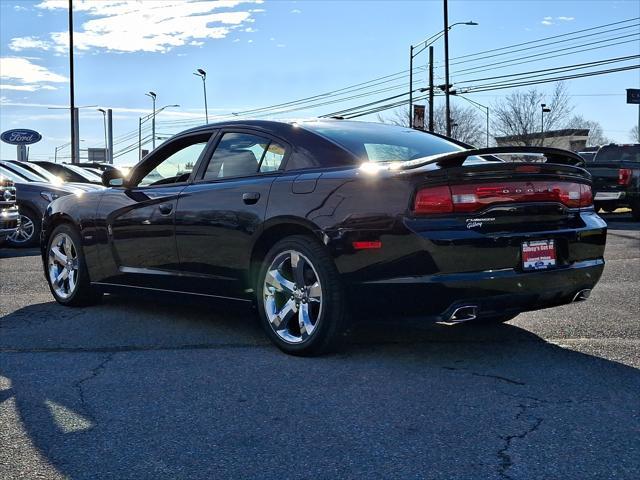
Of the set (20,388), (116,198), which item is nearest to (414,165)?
(20,388)

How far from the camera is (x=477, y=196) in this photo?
4000 mm

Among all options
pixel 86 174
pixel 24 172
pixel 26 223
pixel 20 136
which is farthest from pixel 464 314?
pixel 20 136

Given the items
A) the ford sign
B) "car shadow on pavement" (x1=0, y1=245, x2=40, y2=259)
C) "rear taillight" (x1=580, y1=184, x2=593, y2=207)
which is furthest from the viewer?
the ford sign

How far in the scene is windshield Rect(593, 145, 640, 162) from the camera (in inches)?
707

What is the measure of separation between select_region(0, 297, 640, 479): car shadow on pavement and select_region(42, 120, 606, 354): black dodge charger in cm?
32

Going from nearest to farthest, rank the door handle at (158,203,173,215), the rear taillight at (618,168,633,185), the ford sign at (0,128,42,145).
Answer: the door handle at (158,203,173,215)
the rear taillight at (618,168,633,185)
the ford sign at (0,128,42,145)

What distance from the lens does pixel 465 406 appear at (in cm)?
349

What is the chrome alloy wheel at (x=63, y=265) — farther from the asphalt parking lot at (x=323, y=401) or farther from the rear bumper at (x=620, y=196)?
the rear bumper at (x=620, y=196)

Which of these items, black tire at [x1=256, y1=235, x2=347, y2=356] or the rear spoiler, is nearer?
the rear spoiler

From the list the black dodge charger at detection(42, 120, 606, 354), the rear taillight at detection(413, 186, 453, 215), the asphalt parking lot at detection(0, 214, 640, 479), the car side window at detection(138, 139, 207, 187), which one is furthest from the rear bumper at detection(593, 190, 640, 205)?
the rear taillight at detection(413, 186, 453, 215)

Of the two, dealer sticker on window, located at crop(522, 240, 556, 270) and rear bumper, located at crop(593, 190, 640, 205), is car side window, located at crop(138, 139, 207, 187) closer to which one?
dealer sticker on window, located at crop(522, 240, 556, 270)

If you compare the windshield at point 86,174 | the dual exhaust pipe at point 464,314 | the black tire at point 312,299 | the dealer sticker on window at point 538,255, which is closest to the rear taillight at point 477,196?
the dealer sticker on window at point 538,255

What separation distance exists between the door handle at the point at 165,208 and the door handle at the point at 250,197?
0.79 meters

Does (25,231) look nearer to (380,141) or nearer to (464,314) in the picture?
(380,141)
